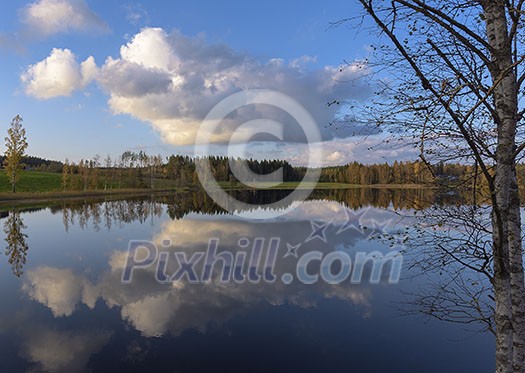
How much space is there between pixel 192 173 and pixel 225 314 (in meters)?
114

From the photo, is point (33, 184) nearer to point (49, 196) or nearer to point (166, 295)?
point (49, 196)

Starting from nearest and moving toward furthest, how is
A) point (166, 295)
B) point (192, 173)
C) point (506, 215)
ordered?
1. point (506, 215)
2. point (166, 295)
3. point (192, 173)

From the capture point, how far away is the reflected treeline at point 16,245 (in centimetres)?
1552

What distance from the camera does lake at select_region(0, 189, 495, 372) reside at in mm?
7543

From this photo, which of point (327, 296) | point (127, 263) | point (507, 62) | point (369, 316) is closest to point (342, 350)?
point (369, 316)

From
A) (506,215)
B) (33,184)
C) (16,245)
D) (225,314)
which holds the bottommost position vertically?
(16,245)

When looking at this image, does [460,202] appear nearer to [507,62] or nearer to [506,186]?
[506,186]

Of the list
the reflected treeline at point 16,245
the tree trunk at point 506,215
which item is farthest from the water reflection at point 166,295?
the tree trunk at point 506,215

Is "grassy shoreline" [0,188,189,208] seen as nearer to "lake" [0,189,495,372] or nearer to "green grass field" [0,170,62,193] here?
"green grass field" [0,170,62,193]

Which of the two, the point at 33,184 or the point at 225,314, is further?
the point at 33,184

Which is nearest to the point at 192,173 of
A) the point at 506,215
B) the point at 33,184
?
the point at 33,184

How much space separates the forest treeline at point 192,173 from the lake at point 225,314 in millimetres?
374

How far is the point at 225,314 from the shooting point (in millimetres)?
10102

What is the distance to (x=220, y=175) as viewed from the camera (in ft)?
431
